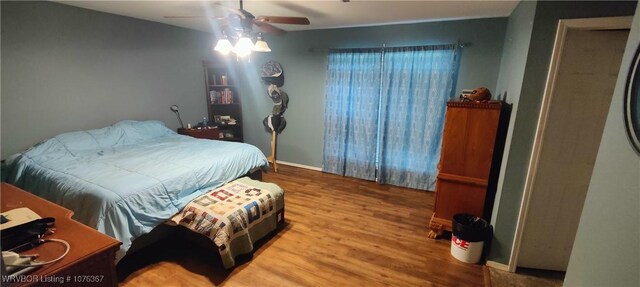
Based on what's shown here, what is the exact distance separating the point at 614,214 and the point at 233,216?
2.14 meters

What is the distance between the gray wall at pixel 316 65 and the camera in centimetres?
334

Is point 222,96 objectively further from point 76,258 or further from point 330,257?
point 76,258

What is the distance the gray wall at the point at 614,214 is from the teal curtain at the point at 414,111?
2.74m

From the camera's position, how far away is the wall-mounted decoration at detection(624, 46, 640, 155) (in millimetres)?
789

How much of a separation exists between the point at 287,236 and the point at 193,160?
3.98ft

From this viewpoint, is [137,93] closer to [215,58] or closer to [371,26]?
[215,58]

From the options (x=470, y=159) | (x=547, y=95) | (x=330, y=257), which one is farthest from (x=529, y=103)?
(x=330, y=257)

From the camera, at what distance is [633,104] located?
81cm

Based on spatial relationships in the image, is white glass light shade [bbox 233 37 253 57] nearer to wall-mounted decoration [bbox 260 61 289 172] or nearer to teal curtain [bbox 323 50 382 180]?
teal curtain [bbox 323 50 382 180]

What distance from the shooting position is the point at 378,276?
2.16m

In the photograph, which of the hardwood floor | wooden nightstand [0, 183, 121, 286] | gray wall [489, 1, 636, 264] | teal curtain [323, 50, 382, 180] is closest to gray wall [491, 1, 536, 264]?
gray wall [489, 1, 636, 264]

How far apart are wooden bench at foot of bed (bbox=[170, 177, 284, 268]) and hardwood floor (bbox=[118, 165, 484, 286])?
169 mm

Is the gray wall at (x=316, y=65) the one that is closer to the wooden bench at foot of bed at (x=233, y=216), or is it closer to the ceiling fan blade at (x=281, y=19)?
the ceiling fan blade at (x=281, y=19)

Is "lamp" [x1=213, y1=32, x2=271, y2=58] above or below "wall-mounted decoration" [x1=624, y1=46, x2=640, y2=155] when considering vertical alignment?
above
